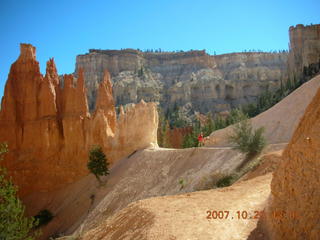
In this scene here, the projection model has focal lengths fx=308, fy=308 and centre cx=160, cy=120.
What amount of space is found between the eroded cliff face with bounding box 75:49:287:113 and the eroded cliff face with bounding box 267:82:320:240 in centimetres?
7488

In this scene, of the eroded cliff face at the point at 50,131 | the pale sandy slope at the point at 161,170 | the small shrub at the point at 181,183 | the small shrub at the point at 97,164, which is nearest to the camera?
the small shrub at the point at 181,183

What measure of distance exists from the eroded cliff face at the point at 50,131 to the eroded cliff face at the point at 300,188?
21.6 metres

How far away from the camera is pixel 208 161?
20688 mm

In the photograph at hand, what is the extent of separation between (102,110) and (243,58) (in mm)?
90019

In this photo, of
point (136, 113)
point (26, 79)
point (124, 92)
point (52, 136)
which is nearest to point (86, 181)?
point (52, 136)

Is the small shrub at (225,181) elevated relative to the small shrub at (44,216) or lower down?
elevated

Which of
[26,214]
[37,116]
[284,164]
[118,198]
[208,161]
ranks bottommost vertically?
[26,214]

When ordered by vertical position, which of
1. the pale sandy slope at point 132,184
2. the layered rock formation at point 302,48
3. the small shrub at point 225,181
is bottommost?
Answer: the pale sandy slope at point 132,184

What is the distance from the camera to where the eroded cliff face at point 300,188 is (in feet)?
19.0

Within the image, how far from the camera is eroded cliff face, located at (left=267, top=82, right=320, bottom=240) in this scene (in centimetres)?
580

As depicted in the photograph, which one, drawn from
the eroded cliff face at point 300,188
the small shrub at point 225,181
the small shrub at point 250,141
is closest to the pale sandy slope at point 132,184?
the small shrub at point 250,141

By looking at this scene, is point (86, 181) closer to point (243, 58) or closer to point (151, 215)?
point (151, 215)
